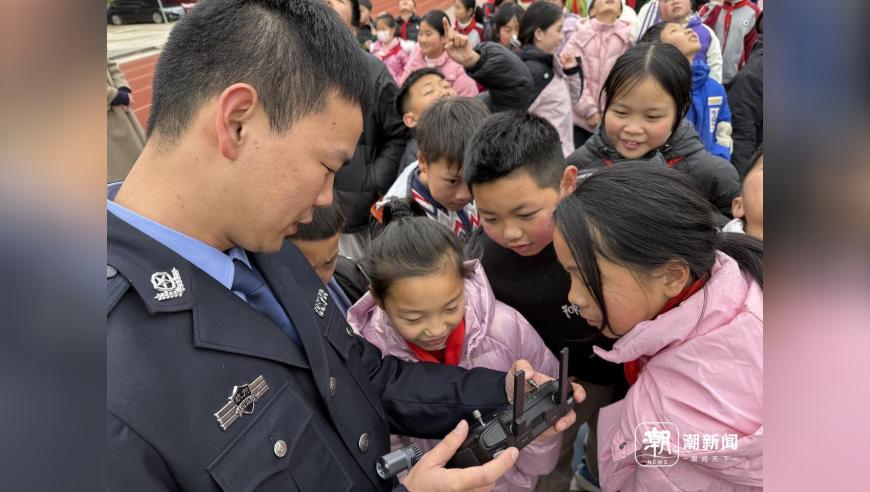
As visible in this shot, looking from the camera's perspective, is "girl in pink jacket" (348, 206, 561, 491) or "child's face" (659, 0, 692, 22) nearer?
"girl in pink jacket" (348, 206, 561, 491)

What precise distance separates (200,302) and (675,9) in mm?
4216

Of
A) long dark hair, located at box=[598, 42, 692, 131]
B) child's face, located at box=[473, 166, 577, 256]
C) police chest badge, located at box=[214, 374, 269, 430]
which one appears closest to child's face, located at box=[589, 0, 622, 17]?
long dark hair, located at box=[598, 42, 692, 131]

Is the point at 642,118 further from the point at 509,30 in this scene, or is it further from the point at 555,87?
the point at 509,30

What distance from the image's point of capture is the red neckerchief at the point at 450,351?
1804 mm

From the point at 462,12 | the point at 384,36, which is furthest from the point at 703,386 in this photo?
the point at 384,36

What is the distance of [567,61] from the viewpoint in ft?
13.5

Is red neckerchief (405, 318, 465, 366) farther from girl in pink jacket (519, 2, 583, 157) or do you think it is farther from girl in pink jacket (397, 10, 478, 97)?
girl in pink jacket (397, 10, 478, 97)

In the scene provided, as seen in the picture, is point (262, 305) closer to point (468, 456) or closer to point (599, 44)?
point (468, 456)

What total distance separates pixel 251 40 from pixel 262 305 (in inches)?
19.7

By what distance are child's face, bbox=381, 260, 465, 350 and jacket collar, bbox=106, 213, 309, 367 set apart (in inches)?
24.2

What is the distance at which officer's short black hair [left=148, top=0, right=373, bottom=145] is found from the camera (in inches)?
40.2

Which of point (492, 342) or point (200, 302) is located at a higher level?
point (200, 302)
